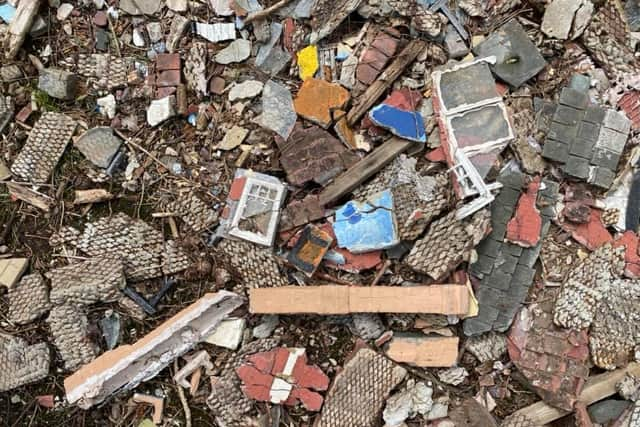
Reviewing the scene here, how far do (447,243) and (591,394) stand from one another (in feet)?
3.66

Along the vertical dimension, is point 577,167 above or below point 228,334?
above

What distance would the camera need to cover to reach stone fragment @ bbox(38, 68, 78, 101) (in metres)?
3.56

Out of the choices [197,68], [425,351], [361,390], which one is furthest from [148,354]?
[197,68]

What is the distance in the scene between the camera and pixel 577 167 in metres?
3.15

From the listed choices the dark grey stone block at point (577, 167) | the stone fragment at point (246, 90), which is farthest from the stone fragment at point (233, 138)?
the dark grey stone block at point (577, 167)

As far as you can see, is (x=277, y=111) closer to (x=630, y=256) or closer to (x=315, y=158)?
(x=315, y=158)

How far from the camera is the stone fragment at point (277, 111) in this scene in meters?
Answer: 3.31

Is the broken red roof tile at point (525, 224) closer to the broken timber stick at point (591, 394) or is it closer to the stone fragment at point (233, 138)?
the broken timber stick at point (591, 394)

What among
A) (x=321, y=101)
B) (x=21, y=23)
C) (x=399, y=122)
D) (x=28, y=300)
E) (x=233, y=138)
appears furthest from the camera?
(x=21, y=23)

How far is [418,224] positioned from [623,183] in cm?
118

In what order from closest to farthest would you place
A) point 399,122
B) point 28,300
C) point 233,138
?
1. point 399,122
2. point 233,138
3. point 28,300

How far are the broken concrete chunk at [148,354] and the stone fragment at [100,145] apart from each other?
101 centimetres

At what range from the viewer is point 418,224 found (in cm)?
307

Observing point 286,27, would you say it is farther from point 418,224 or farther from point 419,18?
point 418,224
